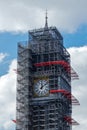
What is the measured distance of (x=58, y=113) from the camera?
198m

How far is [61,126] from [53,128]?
2.99 m

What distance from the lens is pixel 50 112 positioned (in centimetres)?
19988

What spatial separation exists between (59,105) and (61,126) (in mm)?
6623

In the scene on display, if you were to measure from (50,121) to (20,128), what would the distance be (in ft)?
32.0

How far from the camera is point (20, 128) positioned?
19988 cm

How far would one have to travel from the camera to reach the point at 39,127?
200m

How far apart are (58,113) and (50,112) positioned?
291cm

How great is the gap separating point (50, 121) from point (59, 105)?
227 inches

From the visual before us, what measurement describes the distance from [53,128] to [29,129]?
7.81 m

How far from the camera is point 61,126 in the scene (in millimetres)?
199375

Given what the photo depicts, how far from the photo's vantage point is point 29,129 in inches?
7869

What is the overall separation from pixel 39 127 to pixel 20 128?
236 inches

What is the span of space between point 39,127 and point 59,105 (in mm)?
9363

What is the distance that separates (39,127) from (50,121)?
4.02 m
